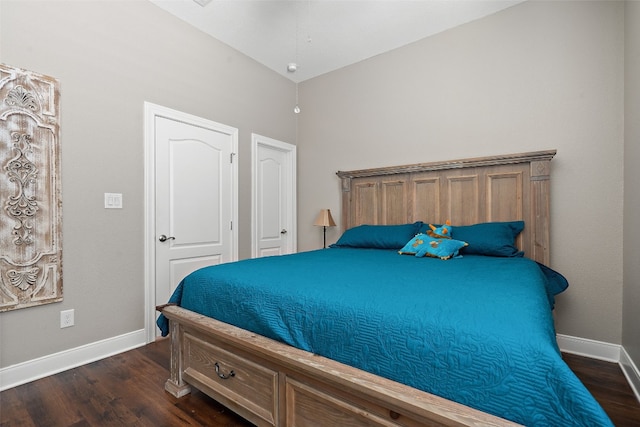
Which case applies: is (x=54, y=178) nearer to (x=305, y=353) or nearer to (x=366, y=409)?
(x=305, y=353)

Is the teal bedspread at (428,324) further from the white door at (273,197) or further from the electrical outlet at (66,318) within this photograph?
the white door at (273,197)

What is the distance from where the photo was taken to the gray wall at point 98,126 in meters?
2.08

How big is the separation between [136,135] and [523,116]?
11.0 ft

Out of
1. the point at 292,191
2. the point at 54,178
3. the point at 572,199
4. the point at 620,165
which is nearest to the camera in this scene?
the point at 54,178

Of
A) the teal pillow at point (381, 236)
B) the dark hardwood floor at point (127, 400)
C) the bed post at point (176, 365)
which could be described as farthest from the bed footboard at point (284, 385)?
the teal pillow at point (381, 236)

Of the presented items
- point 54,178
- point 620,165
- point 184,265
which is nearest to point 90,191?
point 54,178

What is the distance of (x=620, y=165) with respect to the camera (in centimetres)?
231

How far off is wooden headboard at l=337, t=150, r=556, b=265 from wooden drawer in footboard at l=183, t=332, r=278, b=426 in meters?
2.25

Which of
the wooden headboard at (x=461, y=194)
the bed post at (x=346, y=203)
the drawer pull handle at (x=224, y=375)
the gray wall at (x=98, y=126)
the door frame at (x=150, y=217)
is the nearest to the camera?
the drawer pull handle at (x=224, y=375)

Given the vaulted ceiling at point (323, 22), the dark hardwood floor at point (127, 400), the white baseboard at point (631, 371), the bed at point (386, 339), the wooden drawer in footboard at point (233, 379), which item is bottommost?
the dark hardwood floor at point (127, 400)

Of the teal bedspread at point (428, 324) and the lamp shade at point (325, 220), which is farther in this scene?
the lamp shade at point (325, 220)

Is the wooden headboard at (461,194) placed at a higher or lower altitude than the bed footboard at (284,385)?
higher

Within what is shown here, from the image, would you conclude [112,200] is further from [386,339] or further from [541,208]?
[541,208]

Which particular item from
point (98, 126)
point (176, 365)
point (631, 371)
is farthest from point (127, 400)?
point (631, 371)
